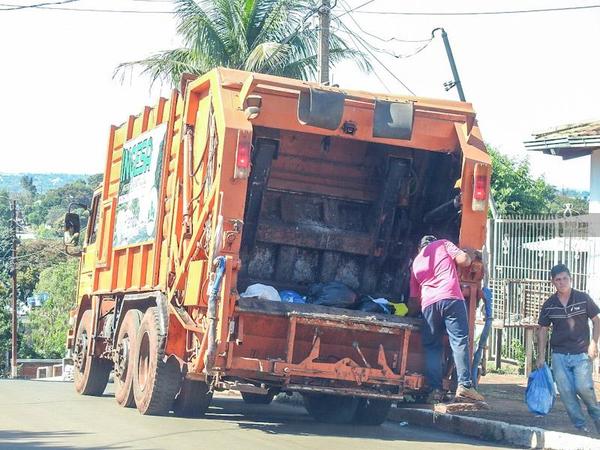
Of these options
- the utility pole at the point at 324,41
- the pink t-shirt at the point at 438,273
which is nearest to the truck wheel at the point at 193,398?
the pink t-shirt at the point at 438,273

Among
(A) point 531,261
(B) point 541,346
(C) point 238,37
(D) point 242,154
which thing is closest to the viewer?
(D) point 242,154

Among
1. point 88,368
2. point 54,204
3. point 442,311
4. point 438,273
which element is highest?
point 54,204

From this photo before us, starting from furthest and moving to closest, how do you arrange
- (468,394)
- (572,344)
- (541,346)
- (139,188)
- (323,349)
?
(139,188) → (541,346) → (572,344) → (323,349) → (468,394)

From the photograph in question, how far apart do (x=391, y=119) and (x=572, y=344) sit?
8.52 feet

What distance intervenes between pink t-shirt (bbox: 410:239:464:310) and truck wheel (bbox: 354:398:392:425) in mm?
1811

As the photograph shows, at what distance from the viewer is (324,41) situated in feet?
56.0

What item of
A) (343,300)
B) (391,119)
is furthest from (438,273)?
(391,119)

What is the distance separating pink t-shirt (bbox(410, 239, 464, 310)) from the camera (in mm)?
9406

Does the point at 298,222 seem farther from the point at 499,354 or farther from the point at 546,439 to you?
the point at 499,354

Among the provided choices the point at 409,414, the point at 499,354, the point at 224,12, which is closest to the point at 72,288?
the point at 224,12

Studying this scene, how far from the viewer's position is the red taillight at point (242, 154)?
8.90 meters

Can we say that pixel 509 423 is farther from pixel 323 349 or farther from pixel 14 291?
pixel 14 291

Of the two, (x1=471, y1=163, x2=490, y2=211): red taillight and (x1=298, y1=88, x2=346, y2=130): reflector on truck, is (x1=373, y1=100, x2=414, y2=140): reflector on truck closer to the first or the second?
(x1=298, y1=88, x2=346, y2=130): reflector on truck

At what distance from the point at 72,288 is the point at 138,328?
150 feet
